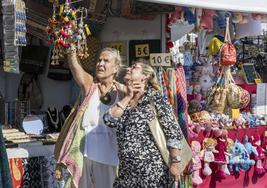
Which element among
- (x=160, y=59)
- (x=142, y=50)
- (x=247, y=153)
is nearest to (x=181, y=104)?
(x=160, y=59)

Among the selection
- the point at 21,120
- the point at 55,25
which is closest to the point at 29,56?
the point at 21,120

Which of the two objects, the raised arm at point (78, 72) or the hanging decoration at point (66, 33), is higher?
the hanging decoration at point (66, 33)

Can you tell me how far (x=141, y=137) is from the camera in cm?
329

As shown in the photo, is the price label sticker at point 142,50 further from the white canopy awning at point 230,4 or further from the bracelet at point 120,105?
the bracelet at point 120,105

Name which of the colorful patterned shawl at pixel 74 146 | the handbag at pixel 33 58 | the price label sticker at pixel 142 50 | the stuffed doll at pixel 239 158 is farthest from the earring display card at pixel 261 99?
the colorful patterned shawl at pixel 74 146

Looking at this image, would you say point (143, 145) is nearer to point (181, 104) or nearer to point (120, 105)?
point (120, 105)

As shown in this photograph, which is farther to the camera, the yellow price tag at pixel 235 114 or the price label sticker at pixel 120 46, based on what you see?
the yellow price tag at pixel 235 114

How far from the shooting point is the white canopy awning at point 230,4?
4.37 metres

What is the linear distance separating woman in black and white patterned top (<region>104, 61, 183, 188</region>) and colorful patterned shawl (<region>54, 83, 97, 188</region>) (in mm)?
303

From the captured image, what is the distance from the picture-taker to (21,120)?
4910mm

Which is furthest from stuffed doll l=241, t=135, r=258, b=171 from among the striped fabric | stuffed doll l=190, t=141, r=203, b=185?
the striped fabric

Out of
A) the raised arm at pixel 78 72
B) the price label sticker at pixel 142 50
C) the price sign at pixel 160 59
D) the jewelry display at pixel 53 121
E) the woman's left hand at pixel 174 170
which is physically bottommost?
the woman's left hand at pixel 174 170

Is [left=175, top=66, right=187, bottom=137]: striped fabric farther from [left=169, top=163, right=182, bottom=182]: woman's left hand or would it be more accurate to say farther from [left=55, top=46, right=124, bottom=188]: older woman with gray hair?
[left=169, top=163, right=182, bottom=182]: woman's left hand

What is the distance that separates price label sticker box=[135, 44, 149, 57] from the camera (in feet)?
16.4
